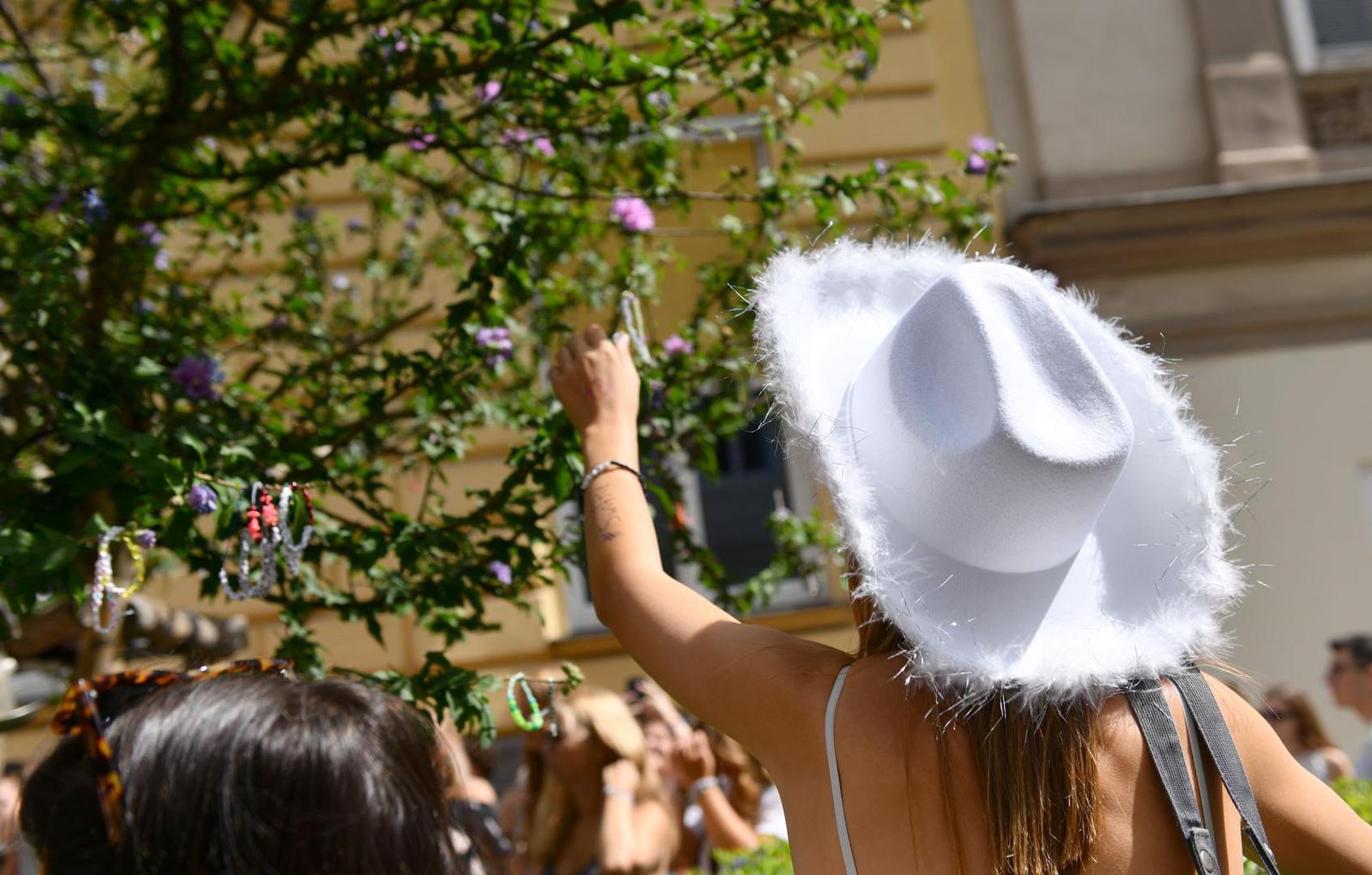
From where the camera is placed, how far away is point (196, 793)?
3.58 ft

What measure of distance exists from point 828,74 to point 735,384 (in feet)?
12.6

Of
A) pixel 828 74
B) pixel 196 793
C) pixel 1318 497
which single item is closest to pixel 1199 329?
pixel 1318 497

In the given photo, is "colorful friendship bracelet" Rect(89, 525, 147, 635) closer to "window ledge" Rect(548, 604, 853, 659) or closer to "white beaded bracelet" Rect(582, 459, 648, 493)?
"white beaded bracelet" Rect(582, 459, 648, 493)

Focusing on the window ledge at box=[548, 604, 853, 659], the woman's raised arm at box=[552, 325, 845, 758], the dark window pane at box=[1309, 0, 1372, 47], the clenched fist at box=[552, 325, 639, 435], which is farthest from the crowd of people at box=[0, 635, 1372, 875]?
the dark window pane at box=[1309, 0, 1372, 47]

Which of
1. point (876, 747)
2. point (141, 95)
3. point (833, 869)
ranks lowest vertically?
point (833, 869)

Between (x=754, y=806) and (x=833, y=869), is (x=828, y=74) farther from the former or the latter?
(x=833, y=869)

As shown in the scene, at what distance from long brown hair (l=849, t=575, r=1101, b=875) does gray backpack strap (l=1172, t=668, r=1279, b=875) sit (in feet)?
0.40

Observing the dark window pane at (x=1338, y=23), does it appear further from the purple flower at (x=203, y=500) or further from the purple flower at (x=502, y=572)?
the purple flower at (x=203, y=500)

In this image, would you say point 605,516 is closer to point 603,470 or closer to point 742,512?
point 603,470

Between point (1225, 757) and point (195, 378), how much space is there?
219cm

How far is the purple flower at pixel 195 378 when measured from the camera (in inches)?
109

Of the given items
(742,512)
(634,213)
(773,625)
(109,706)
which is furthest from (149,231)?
(742,512)

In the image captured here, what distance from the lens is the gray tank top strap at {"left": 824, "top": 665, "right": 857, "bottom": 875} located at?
142cm

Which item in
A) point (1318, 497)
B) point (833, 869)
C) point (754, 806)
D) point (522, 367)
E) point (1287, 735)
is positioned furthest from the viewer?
point (1318, 497)
